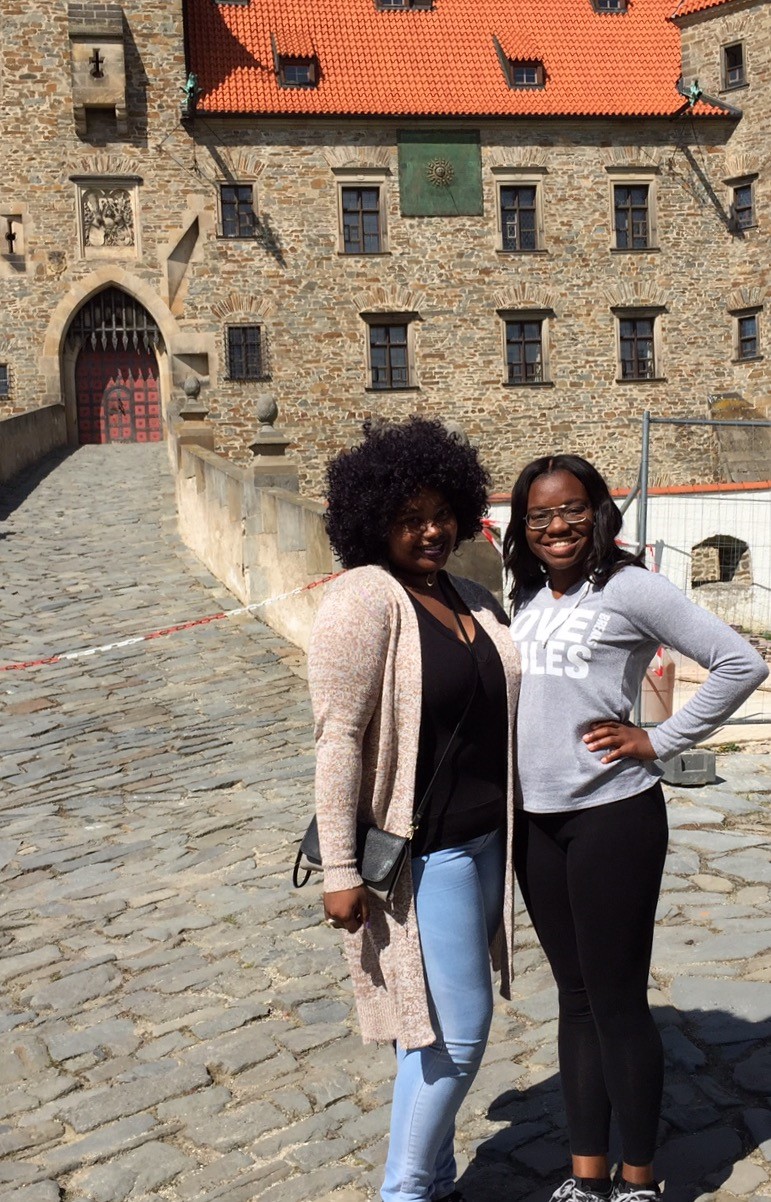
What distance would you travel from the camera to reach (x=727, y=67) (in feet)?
101

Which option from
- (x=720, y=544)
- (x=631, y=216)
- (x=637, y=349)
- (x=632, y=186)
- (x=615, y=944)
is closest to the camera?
(x=615, y=944)

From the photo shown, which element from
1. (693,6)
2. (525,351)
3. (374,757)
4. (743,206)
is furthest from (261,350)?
(374,757)

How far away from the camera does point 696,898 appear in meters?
5.32

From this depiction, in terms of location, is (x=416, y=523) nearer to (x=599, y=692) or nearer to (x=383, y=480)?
(x=383, y=480)

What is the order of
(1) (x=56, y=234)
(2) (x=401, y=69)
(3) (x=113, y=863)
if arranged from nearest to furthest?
(3) (x=113, y=863) → (1) (x=56, y=234) → (2) (x=401, y=69)

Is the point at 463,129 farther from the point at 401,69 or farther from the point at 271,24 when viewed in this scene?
the point at 271,24

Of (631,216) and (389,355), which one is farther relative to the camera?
(631,216)

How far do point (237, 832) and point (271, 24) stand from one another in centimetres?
2776

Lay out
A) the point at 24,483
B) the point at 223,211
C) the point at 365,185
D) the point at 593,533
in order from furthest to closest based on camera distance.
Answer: the point at 365,185 → the point at 223,211 → the point at 24,483 → the point at 593,533

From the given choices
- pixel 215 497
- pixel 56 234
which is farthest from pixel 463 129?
pixel 215 497

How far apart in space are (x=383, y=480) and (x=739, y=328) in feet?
97.9

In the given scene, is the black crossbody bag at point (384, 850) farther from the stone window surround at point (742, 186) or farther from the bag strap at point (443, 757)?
the stone window surround at point (742, 186)

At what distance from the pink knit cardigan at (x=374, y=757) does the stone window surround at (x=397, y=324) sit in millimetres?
27026

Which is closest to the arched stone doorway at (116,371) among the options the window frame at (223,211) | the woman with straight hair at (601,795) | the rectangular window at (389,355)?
the window frame at (223,211)
